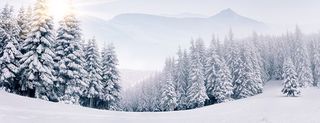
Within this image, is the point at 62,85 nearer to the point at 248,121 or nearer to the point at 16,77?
the point at 16,77

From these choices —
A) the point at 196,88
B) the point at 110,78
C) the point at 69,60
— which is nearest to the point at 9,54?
the point at 69,60

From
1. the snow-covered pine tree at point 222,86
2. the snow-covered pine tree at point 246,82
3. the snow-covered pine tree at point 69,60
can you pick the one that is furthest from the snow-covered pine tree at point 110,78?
the snow-covered pine tree at point 246,82

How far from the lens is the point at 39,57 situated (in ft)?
133

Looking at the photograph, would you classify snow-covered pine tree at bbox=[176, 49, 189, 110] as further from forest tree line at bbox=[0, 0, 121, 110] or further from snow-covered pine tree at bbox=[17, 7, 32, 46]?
snow-covered pine tree at bbox=[17, 7, 32, 46]

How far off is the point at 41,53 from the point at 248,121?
2563cm

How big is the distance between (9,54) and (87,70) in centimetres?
1483

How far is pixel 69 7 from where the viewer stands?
4794 centimetres

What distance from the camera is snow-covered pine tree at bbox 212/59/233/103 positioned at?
235ft

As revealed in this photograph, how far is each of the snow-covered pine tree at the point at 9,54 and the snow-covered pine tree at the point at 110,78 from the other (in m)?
17.9

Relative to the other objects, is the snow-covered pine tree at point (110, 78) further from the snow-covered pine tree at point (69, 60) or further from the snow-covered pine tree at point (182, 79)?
the snow-covered pine tree at point (182, 79)

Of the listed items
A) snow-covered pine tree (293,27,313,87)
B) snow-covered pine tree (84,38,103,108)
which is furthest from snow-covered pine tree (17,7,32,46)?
snow-covered pine tree (293,27,313,87)

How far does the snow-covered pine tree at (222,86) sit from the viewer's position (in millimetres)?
71731

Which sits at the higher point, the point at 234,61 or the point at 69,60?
the point at 234,61

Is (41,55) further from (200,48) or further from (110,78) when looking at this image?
(200,48)
